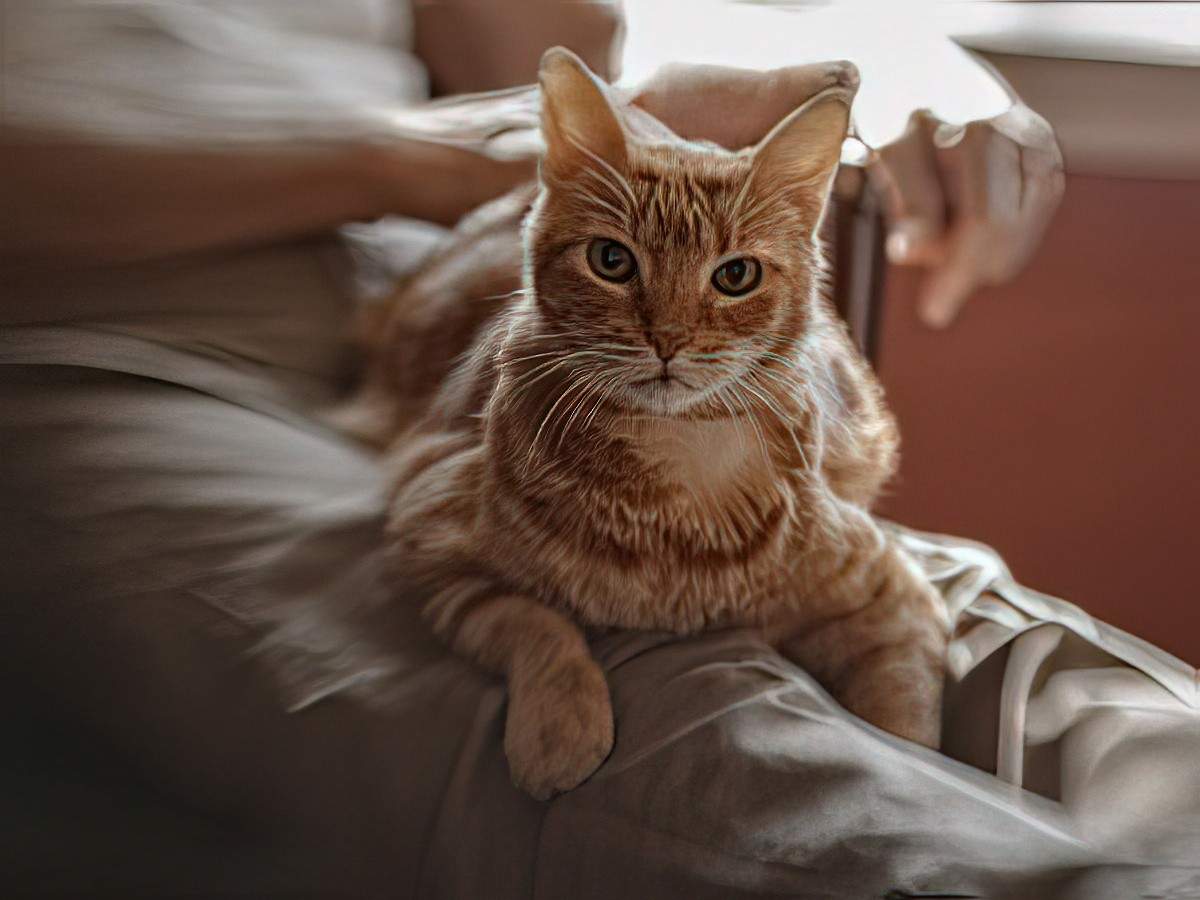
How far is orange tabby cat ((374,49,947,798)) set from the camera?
67cm

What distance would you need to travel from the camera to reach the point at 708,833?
0.59 meters

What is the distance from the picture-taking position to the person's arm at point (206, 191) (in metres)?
0.80

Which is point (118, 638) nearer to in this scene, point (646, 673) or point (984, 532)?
point (646, 673)

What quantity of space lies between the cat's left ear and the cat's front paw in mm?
364

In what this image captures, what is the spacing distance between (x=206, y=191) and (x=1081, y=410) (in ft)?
3.36

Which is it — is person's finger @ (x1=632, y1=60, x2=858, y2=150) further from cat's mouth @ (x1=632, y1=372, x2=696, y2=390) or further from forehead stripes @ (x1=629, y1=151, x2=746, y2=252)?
cat's mouth @ (x1=632, y1=372, x2=696, y2=390)

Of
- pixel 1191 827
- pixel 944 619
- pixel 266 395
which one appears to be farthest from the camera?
pixel 266 395

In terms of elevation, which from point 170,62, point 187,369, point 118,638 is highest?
point 170,62

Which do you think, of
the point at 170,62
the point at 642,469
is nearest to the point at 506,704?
the point at 642,469

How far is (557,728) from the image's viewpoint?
0.65 metres

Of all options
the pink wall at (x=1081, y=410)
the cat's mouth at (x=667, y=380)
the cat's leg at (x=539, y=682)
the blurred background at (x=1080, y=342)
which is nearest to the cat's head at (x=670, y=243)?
the cat's mouth at (x=667, y=380)

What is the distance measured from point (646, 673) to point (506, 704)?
101 millimetres

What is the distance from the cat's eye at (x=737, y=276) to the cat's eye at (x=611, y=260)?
0.06 meters

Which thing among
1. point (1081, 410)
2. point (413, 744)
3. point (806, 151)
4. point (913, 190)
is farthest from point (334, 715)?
point (1081, 410)
